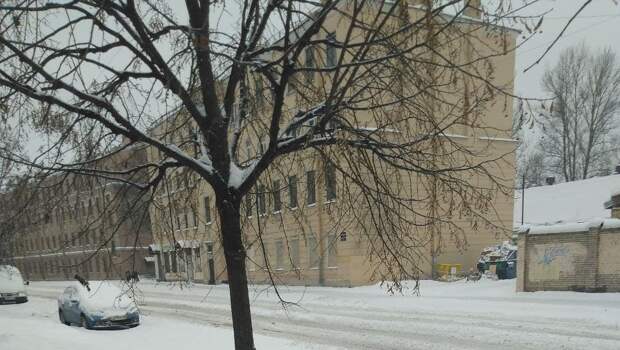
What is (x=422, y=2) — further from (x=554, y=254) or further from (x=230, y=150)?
(x=554, y=254)

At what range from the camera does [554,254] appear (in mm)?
15703

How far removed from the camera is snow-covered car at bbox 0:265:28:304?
2316 cm

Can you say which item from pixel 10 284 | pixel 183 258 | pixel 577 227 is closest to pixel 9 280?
pixel 10 284

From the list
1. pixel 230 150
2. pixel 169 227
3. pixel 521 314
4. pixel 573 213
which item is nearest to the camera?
pixel 230 150

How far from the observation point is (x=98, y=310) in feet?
41.5

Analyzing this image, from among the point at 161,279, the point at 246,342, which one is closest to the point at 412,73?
the point at 246,342

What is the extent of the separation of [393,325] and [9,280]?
2101 centimetres

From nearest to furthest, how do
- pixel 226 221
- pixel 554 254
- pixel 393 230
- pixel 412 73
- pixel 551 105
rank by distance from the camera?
pixel 551 105
pixel 412 73
pixel 226 221
pixel 393 230
pixel 554 254

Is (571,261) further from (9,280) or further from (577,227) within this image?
(9,280)

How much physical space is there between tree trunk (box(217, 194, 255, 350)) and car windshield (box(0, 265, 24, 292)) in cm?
2424

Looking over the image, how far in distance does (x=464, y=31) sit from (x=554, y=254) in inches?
588

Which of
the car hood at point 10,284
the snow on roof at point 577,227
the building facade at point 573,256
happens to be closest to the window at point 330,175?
the snow on roof at point 577,227

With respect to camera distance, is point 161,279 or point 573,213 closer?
point 573,213

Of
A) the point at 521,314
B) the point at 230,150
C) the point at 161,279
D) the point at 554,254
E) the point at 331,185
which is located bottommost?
the point at 161,279
